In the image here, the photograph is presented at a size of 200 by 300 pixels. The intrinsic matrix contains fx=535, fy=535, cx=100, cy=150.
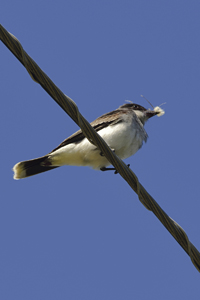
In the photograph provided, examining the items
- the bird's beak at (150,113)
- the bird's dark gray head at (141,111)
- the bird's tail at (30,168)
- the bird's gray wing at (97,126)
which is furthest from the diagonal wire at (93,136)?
the bird's beak at (150,113)

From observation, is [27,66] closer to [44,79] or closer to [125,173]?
[44,79]

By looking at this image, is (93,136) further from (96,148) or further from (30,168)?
(30,168)

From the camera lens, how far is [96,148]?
753 cm

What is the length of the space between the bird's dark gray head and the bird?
37 centimetres

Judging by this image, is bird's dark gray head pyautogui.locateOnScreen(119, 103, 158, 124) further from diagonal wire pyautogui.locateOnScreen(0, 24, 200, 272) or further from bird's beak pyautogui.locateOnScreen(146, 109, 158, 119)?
Result: diagonal wire pyautogui.locateOnScreen(0, 24, 200, 272)

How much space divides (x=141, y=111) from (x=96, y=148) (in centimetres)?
169

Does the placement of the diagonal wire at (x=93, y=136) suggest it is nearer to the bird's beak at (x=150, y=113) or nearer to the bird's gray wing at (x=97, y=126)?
the bird's gray wing at (x=97, y=126)

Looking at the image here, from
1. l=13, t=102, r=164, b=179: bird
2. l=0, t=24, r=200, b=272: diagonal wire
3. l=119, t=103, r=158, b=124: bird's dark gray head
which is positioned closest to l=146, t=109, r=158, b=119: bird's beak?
l=119, t=103, r=158, b=124: bird's dark gray head

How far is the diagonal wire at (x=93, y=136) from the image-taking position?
4.31m

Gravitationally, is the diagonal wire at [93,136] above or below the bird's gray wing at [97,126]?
below

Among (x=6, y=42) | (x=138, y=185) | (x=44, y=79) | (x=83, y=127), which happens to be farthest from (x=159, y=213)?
(x=6, y=42)

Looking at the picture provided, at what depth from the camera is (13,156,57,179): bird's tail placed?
8.30m

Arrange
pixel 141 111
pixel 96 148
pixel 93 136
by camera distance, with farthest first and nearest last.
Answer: pixel 141 111 < pixel 96 148 < pixel 93 136

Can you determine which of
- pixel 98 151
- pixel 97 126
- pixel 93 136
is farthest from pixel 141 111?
pixel 93 136
